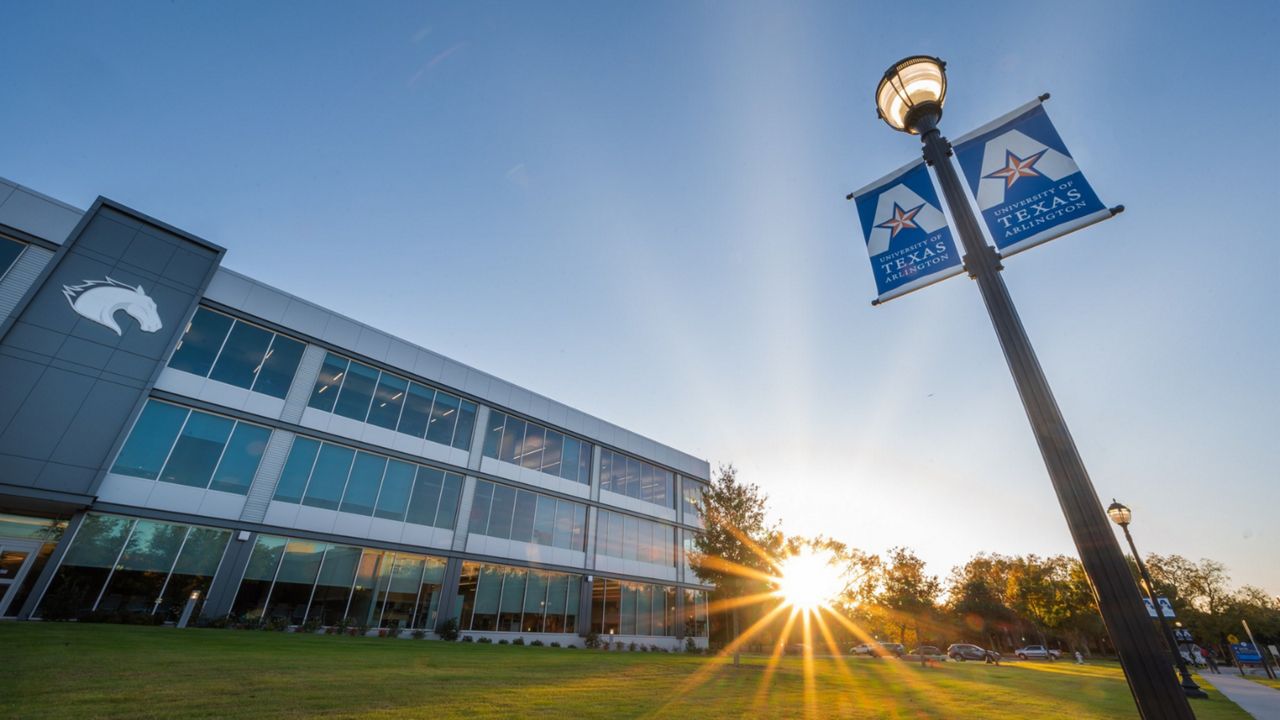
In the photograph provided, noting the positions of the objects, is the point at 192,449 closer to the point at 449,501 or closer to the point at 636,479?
the point at 449,501

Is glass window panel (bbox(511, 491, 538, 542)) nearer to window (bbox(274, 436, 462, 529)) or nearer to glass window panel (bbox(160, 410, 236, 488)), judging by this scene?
window (bbox(274, 436, 462, 529))

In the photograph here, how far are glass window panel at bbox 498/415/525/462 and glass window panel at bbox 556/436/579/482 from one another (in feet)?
10.0

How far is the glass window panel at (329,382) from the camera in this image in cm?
2202

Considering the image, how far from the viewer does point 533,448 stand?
29.9 metres

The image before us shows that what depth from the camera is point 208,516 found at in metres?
18.2

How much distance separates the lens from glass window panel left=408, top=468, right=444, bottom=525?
23748mm

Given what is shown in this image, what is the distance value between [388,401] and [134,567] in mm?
10166

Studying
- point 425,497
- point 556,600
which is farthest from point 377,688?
point 556,600

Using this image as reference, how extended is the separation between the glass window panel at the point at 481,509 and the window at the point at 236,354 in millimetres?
10036

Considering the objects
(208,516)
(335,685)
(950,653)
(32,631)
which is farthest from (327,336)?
(950,653)

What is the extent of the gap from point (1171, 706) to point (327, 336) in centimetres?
2646

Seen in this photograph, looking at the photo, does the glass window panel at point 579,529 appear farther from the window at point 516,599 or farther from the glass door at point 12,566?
the glass door at point 12,566

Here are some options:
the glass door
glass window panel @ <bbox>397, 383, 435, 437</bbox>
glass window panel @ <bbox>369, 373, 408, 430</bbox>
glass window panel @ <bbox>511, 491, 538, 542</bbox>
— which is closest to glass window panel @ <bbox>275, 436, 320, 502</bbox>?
glass window panel @ <bbox>369, 373, 408, 430</bbox>

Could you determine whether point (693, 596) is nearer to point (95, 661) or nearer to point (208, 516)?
point (208, 516)
